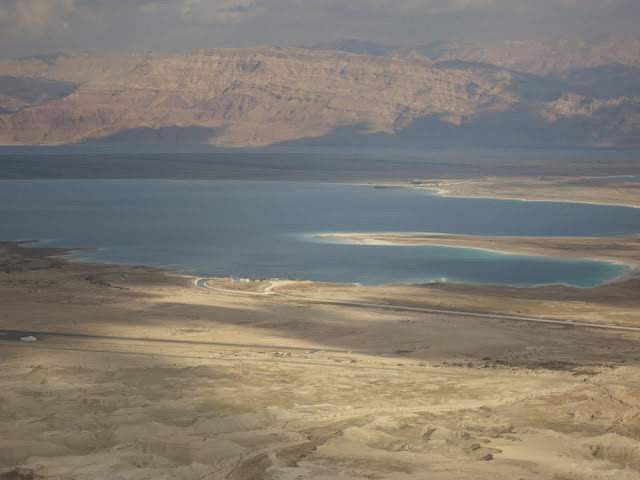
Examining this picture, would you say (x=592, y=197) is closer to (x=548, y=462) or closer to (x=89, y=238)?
(x=89, y=238)

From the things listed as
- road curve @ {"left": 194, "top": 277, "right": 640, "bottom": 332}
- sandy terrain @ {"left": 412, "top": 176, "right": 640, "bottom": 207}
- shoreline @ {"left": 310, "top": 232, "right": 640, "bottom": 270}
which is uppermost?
sandy terrain @ {"left": 412, "top": 176, "right": 640, "bottom": 207}

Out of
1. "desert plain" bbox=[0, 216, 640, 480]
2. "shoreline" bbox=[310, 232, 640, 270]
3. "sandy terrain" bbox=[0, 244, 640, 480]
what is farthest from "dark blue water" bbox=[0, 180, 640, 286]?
"sandy terrain" bbox=[0, 244, 640, 480]

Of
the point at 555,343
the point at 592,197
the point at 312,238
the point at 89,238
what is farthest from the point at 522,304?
the point at 592,197

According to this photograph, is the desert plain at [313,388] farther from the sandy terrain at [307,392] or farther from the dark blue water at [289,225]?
the dark blue water at [289,225]

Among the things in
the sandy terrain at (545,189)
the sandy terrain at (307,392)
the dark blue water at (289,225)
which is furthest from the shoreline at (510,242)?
the sandy terrain at (545,189)

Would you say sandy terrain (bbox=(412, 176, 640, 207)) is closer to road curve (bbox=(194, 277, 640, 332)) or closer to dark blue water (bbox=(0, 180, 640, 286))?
dark blue water (bbox=(0, 180, 640, 286))
